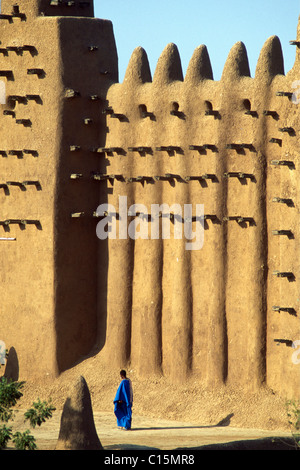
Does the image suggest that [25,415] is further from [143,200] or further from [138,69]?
[138,69]

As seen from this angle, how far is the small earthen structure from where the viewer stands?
18.4 m

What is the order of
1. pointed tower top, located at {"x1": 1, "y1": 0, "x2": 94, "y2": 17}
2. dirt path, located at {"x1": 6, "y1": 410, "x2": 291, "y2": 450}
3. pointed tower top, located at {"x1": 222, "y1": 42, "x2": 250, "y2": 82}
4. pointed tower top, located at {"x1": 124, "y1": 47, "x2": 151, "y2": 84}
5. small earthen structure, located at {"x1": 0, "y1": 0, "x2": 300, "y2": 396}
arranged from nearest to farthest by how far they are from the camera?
dirt path, located at {"x1": 6, "y1": 410, "x2": 291, "y2": 450}
small earthen structure, located at {"x1": 0, "y1": 0, "x2": 300, "y2": 396}
pointed tower top, located at {"x1": 222, "y1": 42, "x2": 250, "y2": 82}
pointed tower top, located at {"x1": 124, "y1": 47, "x2": 151, "y2": 84}
pointed tower top, located at {"x1": 1, "y1": 0, "x2": 94, "y2": 17}

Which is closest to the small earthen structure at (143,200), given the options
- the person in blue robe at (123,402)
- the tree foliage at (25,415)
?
the person in blue robe at (123,402)

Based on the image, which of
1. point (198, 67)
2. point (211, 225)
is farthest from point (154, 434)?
point (198, 67)

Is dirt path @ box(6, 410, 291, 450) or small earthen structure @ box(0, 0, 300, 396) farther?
small earthen structure @ box(0, 0, 300, 396)

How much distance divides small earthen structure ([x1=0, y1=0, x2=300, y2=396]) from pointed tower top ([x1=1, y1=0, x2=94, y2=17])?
3 cm

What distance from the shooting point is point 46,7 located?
21.3m

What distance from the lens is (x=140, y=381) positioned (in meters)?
20.0

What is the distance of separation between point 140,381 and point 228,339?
2049mm

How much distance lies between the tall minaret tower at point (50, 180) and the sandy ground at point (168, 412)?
645 millimetres

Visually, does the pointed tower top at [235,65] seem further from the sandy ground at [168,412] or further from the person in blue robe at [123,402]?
the person in blue robe at [123,402]

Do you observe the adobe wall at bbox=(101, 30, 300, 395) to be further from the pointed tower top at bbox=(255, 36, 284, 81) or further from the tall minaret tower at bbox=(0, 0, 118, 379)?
the tall minaret tower at bbox=(0, 0, 118, 379)

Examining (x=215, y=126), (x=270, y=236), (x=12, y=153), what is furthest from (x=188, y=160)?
(x=12, y=153)

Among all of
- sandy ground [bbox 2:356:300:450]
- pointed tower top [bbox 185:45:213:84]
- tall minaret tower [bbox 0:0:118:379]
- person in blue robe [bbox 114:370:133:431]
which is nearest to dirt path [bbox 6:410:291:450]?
sandy ground [bbox 2:356:300:450]
